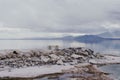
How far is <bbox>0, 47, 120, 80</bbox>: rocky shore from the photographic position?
194 ft

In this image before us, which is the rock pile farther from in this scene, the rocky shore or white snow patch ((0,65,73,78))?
white snow patch ((0,65,73,78))

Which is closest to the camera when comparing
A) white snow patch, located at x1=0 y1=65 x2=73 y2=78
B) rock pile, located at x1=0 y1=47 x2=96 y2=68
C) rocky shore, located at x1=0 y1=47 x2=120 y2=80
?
white snow patch, located at x1=0 y1=65 x2=73 y2=78

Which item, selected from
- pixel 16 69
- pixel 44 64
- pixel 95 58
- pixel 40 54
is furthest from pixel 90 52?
pixel 16 69

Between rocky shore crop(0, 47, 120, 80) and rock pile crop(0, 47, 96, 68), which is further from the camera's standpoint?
rock pile crop(0, 47, 96, 68)

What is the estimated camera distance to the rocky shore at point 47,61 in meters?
59.1

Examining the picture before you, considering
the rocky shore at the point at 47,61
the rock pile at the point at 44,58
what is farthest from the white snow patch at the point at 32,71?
the rock pile at the point at 44,58

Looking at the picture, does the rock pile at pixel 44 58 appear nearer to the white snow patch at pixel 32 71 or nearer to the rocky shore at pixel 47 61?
the rocky shore at pixel 47 61

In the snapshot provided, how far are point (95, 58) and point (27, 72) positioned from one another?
2953cm

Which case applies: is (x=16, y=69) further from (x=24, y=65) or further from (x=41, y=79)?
(x=41, y=79)

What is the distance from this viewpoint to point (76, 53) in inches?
3312

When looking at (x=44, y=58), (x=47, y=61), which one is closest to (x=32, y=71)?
(x=47, y=61)

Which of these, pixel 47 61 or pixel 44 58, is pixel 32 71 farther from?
pixel 44 58

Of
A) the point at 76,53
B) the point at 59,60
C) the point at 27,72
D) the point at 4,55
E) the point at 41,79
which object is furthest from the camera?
the point at 76,53

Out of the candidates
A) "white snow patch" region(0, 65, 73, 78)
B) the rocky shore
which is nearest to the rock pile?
the rocky shore
